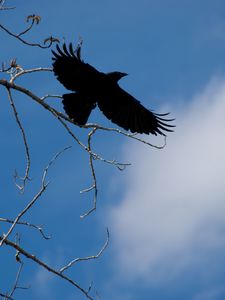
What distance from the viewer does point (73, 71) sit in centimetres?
750

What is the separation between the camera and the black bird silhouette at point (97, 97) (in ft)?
24.1

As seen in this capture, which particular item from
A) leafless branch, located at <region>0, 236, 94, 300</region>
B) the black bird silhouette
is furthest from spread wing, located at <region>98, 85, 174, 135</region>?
leafless branch, located at <region>0, 236, 94, 300</region>

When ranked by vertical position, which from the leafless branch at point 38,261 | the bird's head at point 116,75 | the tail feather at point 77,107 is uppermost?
the bird's head at point 116,75

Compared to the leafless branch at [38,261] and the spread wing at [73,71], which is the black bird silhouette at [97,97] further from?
the leafless branch at [38,261]

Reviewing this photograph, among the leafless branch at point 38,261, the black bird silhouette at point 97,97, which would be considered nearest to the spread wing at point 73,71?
the black bird silhouette at point 97,97

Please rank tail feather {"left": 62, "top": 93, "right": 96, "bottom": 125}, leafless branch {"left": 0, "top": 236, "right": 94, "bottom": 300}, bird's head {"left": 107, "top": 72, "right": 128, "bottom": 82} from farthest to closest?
bird's head {"left": 107, "top": 72, "right": 128, "bottom": 82} → tail feather {"left": 62, "top": 93, "right": 96, "bottom": 125} → leafless branch {"left": 0, "top": 236, "right": 94, "bottom": 300}

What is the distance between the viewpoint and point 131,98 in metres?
8.23

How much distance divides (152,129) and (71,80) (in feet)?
4.07

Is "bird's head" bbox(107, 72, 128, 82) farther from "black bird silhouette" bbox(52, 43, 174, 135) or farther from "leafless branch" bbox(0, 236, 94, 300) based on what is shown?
"leafless branch" bbox(0, 236, 94, 300)

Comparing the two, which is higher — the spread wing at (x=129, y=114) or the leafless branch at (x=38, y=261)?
the spread wing at (x=129, y=114)

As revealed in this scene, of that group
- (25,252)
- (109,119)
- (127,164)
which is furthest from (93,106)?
(25,252)

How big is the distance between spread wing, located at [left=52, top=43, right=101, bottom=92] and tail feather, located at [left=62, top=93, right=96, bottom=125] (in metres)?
0.10

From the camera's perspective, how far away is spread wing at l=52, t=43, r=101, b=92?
732 centimetres

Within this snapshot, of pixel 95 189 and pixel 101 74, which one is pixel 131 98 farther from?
pixel 95 189
